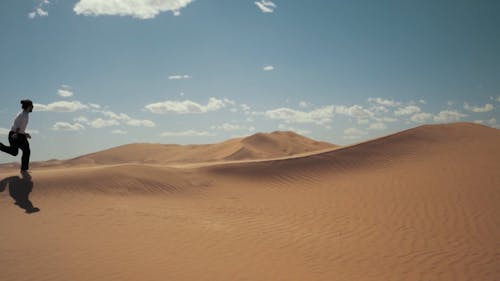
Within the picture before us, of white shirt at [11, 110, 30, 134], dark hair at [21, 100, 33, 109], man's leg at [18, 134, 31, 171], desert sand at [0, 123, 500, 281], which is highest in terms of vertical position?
dark hair at [21, 100, 33, 109]

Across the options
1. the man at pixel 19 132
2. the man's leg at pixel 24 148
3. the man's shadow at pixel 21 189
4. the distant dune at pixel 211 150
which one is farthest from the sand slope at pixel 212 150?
the man at pixel 19 132

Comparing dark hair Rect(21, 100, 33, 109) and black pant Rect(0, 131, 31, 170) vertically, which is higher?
dark hair Rect(21, 100, 33, 109)

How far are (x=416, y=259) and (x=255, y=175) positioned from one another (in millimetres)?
8369

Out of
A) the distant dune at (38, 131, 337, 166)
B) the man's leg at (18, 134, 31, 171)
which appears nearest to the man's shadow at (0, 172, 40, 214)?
the man's leg at (18, 134, 31, 171)

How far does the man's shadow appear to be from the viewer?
7930 mm

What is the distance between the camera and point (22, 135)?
352 inches

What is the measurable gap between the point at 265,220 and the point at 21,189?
21.7ft

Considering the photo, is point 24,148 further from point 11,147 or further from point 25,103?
point 25,103

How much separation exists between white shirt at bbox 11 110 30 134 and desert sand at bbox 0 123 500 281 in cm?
143

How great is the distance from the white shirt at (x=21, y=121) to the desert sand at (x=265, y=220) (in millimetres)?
1433

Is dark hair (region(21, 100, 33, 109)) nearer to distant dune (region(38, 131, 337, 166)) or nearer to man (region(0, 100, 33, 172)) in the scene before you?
man (region(0, 100, 33, 172))

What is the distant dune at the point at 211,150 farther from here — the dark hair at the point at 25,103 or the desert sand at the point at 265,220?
the dark hair at the point at 25,103

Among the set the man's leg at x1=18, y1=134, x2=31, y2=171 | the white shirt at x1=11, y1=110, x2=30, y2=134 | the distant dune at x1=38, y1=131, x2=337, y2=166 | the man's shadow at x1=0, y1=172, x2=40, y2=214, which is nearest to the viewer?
the man's shadow at x1=0, y1=172, x2=40, y2=214

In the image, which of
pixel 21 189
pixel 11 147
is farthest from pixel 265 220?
pixel 11 147
